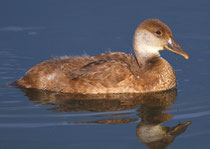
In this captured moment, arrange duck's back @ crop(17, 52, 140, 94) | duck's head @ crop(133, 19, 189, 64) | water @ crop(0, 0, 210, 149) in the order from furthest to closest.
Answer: duck's head @ crop(133, 19, 189, 64) < duck's back @ crop(17, 52, 140, 94) < water @ crop(0, 0, 210, 149)

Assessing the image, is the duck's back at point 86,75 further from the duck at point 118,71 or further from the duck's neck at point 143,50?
the duck's neck at point 143,50

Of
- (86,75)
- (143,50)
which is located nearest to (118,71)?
(86,75)

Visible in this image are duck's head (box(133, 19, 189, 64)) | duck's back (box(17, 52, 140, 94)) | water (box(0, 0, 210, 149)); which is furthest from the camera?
duck's head (box(133, 19, 189, 64))

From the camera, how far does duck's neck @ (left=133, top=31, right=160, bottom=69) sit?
831cm

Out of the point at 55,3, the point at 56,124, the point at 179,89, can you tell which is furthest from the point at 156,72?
the point at 55,3

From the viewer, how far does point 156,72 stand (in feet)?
27.2

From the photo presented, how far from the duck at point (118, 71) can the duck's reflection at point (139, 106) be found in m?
0.12

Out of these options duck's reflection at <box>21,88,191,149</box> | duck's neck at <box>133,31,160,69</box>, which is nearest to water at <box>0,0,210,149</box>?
duck's reflection at <box>21,88,191,149</box>

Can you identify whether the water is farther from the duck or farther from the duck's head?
the duck's head

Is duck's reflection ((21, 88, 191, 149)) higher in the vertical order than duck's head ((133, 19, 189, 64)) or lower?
lower

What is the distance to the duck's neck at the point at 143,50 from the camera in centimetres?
831

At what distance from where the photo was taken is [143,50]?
8.38 meters

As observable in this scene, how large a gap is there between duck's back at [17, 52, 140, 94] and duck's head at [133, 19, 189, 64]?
265mm

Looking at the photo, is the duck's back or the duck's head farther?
the duck's head
